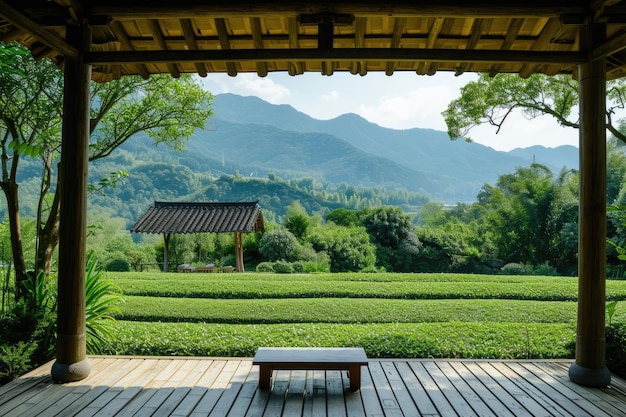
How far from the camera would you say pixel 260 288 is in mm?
9477

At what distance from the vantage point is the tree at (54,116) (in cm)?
523

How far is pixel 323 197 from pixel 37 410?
43167 mm

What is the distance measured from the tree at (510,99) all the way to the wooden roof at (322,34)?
639cm

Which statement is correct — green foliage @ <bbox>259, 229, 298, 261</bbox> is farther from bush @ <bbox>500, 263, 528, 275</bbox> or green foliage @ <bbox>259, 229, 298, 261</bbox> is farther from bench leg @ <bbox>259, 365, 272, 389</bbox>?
bench leg @ <bbox>259, 365, 272, 389</bbox>

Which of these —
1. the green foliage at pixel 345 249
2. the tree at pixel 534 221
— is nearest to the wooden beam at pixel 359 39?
the green foliage at pixel 345 249

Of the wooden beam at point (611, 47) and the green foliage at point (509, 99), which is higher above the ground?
the green foliage at point (509, 99)

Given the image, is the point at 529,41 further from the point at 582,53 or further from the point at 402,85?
the point at 402,85

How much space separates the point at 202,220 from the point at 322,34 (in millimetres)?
14456

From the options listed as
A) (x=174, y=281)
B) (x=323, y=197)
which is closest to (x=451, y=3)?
(x=174, y=281)

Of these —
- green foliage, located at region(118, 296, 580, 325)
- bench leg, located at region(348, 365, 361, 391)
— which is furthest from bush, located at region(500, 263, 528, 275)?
bench leg, located at region(348, 365, 361, 391)

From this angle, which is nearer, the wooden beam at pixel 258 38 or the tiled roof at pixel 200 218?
the wooden beam at pixel 258 38

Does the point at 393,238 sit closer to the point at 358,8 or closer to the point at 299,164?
the point at 358,8

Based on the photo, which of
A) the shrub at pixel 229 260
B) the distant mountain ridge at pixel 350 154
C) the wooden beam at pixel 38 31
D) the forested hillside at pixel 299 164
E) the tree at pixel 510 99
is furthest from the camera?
the distant mountain ridge at pixel 350 154

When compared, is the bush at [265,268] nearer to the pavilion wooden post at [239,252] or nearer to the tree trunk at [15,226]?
the pavilion wooden post at [239,252]
